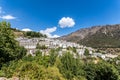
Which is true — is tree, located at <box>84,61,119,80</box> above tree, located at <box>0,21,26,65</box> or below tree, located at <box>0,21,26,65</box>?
below

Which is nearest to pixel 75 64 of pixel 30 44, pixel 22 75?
pixel 22 75

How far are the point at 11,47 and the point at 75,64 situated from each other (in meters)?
10.5

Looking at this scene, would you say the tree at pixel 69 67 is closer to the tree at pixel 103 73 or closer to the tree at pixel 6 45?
the tree at pixel 6 45

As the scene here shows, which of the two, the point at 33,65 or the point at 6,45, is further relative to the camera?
the point at 6,45

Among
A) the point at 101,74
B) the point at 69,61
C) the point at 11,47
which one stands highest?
the point at 11,47

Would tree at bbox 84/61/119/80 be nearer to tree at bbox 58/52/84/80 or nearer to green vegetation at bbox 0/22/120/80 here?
green vegetation at bbox 0/22/120/80

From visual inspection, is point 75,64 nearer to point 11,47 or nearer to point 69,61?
point 69,61

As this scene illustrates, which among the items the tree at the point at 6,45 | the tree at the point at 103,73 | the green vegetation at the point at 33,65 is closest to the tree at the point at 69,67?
the green vegetation at the point at 33,65

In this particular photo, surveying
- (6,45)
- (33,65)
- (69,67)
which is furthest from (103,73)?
(33,65)

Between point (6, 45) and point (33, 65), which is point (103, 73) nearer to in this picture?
point (6, 45)

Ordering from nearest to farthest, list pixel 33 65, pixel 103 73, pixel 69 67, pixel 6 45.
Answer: pixel 33 65 → pixel 69 67 → pixel 6 45 → pixel 103 73

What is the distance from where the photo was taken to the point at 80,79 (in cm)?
3466

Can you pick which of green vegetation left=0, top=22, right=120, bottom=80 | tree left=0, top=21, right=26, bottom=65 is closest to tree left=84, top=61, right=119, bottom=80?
green vegetation left=0, top=22, right=120, bottom=80

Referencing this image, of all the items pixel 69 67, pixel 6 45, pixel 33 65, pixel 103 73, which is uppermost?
pixel 6 45
